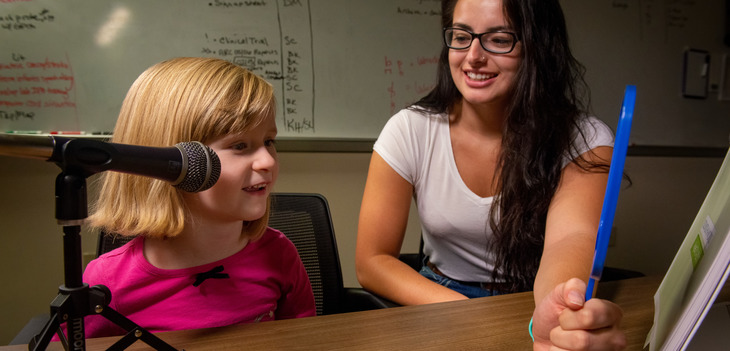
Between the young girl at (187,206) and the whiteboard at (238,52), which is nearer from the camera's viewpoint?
the young girl at (187,206)

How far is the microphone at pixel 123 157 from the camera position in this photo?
442mm

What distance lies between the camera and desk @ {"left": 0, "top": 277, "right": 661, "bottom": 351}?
0.67 m

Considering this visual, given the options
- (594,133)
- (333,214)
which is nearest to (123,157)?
(594,133)

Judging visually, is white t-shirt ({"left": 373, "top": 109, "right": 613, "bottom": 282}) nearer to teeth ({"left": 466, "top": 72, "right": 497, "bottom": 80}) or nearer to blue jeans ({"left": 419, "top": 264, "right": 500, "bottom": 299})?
blue jeans ({"left": 419, "top": 264, "right": 500, "bottom": 299})

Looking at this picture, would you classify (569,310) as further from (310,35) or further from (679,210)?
(679,210)

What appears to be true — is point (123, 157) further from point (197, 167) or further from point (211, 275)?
point (211, 275)

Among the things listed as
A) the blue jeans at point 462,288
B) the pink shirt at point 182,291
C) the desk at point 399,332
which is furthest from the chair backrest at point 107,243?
the blue jeans at point 462,288

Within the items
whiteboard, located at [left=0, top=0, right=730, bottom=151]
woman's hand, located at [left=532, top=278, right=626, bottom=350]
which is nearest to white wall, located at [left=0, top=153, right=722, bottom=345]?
whiteboard, located at [left=0, top=0, right=730, bottom=151]

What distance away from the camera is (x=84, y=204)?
1.59ft

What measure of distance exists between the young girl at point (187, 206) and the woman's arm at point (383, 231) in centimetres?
31

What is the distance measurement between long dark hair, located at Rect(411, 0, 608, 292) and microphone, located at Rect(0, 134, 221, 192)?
2.67ft

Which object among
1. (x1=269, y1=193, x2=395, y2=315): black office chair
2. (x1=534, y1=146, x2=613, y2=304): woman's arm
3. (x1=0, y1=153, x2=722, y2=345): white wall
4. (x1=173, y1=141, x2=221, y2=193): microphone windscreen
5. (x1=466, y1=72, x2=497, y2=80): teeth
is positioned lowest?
(x1=0, y1=153, x2=722, y2=345): white wall

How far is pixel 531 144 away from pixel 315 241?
57 centimetres

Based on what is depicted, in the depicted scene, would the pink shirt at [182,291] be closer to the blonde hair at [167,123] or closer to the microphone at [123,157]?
the blonde hair at [167,123]
